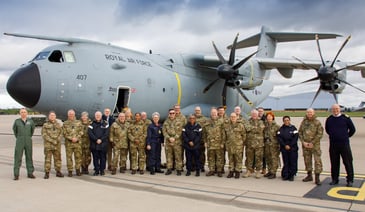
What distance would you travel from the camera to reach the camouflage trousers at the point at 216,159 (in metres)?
8.18

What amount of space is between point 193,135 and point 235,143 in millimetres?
975

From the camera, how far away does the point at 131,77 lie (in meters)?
13.6

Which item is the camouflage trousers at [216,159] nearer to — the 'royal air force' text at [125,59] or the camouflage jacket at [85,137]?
the camouflage jacket at [85,137]

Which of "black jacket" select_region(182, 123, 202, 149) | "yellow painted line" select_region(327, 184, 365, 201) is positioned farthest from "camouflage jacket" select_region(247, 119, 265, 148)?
"yellow painted line" select_region(327, 184, 365, 201)

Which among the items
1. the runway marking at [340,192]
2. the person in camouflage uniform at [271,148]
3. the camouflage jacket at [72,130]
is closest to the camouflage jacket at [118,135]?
the camouflage jacket at [72,130]

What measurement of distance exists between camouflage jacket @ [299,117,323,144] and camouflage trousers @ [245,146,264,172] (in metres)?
0.97

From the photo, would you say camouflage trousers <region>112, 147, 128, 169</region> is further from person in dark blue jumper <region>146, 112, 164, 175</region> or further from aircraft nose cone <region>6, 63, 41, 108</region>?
aircraft nose cone <region>6, 63, 41, 108</region>

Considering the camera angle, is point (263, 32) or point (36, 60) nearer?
point (36, 60)

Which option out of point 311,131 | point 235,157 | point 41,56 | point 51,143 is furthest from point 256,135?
point 41,56

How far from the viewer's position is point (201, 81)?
17.5m

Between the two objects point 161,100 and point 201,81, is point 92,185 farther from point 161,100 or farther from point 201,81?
point 201,81

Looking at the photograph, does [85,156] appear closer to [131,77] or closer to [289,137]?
[289,137]

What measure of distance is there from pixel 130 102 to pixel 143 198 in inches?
308

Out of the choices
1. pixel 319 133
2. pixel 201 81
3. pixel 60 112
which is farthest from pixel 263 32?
pixel 319 133
